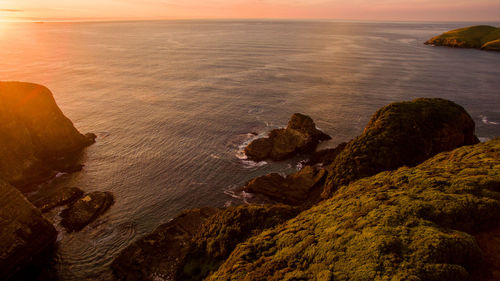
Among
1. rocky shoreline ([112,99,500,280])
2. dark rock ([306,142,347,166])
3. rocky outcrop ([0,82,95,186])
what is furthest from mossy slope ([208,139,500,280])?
rocky outcrop ([0,82,95,186])

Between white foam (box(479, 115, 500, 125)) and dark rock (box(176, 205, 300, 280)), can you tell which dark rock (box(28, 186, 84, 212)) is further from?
white foam (box(479, 115, 500, 125))

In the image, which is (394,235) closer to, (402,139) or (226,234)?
(226,234)

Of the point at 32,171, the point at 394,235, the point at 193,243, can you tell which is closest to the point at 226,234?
the point at 193,243

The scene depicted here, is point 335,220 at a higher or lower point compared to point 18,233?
higher

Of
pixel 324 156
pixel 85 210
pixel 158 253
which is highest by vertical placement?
pixel 324 156

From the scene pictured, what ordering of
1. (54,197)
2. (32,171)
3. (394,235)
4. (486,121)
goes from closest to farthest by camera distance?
1. (394,235)
2. (54,197)
3. (32,171)
4. (486,121)

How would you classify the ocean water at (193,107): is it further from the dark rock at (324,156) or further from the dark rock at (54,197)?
the dark rock at (324,156)

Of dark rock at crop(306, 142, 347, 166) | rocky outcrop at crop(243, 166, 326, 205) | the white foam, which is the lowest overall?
rocky outcrop at crop(243, 166, 326, 205)
